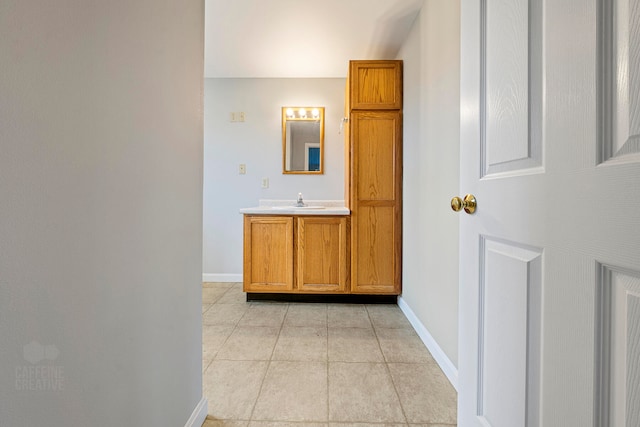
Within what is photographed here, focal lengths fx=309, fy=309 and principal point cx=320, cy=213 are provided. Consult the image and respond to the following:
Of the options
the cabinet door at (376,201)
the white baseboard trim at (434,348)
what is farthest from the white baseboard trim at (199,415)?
the cabinet door at (376,201)

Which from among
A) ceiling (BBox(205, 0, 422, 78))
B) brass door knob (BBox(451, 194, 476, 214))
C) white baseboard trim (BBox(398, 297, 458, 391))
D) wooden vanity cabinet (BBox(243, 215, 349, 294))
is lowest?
white baseboard trim (BBox(398, 297, 458, 391))

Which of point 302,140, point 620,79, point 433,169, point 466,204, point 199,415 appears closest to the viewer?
point 620,79

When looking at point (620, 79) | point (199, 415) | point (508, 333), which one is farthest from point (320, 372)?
point (620, 79)

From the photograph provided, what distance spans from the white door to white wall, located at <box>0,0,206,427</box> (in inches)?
36.2

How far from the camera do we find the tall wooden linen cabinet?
2662 millimetres

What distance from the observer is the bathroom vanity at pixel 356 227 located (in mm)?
2668

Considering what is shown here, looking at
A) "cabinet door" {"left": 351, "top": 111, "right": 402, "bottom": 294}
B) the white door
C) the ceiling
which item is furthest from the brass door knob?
the ceiling

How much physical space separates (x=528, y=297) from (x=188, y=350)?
1077mm

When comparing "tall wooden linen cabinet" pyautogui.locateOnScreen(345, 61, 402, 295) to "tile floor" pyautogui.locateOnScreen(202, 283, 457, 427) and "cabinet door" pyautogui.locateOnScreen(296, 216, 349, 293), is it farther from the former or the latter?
"tile floor" pyautogui.locateOnScreen(202, 283, 457, 427)

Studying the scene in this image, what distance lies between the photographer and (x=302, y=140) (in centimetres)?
345

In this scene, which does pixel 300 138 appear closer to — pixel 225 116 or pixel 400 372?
pixel 225 116

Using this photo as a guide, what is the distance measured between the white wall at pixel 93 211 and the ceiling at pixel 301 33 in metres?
1.44

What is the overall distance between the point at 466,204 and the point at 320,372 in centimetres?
119

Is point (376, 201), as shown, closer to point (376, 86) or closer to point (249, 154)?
point (376, 86)
